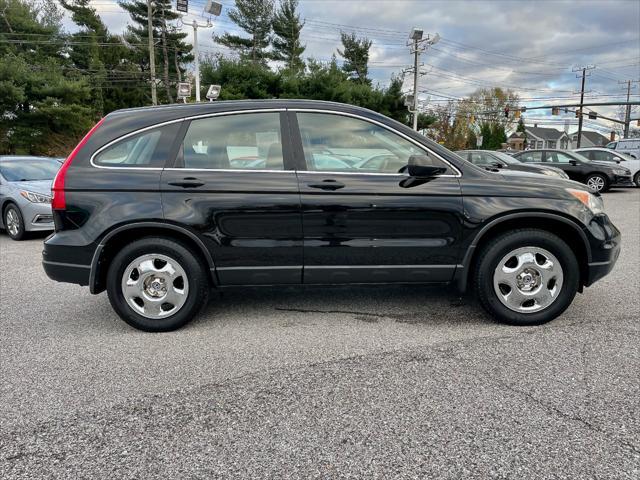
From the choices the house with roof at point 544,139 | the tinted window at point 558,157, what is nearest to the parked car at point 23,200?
the tinted window at point 558,157

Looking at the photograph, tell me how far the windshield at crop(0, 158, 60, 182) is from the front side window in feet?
22.9

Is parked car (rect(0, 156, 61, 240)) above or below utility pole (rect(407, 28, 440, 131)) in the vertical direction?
below

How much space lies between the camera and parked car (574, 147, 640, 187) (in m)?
16.2

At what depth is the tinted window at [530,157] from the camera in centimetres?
1574

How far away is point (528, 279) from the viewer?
3.65 metres

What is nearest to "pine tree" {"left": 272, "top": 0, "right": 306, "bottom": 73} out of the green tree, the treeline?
the treeline

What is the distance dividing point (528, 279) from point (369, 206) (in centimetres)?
143

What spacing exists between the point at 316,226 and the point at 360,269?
498mm

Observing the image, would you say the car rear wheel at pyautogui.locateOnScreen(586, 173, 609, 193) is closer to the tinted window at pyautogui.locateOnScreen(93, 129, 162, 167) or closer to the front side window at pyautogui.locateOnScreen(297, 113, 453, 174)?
the front side window at pyautogui.locateOnScreen(297, 113, 453, 174)

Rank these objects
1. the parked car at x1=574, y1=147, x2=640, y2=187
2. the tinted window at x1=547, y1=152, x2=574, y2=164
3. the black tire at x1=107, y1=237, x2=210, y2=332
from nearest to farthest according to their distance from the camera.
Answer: the black tire at x1=107, y1=237, x2=210, y2=332
the tinted window at x1=547, y1=152, x2=574, y2=164
the parked car at x1=574, y1=147, x2=640, y2=187

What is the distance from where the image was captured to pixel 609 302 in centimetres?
426

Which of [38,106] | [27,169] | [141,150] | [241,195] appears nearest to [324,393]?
[241,195]

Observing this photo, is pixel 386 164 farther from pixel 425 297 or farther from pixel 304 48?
pixel 304 48

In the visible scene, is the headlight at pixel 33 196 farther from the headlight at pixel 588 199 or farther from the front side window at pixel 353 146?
the headlight at pixel 588 199
